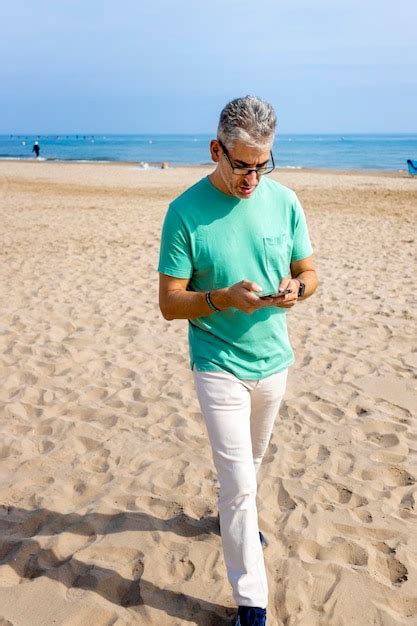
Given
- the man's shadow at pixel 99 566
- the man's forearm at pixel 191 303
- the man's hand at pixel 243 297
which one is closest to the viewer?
the man's hand at pixel 243 297

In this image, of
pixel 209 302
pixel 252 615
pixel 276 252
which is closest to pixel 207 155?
pixel 276 252

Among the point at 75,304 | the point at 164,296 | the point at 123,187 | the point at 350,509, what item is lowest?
the point at 123,187

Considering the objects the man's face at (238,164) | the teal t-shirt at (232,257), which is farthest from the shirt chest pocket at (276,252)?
the man's face at (238,164)

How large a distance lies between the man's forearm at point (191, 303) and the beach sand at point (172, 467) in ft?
4.33

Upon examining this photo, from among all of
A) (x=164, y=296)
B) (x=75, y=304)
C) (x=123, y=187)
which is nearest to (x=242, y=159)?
(x=164, y=296)

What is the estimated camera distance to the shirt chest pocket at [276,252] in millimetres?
2488

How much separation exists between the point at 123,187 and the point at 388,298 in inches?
647

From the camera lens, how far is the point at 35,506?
11.6ft

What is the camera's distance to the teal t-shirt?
7.88 ft

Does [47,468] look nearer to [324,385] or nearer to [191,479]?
[191,479]

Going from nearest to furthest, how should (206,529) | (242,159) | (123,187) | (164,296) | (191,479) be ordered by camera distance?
(242,159)
(164,296)
(206,529)
(191,479)
(123,187)

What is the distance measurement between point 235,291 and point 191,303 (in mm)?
217

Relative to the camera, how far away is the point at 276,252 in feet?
8.25

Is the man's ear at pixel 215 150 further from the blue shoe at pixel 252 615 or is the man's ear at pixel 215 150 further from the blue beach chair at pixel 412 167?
the blue beach chair at pixel 412 167
